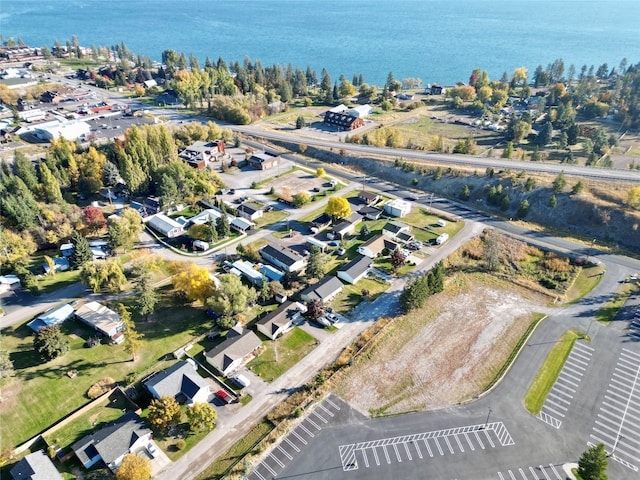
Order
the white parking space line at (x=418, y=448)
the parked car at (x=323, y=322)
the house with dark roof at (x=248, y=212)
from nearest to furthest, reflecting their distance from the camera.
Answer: the white parking space line at (x=418, y=448), the parked car at (x=323, y=322), the house with dark roof at (x=248, y=212)

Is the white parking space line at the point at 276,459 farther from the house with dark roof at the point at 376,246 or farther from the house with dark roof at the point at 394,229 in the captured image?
the house with dark roof at the point at 394,229

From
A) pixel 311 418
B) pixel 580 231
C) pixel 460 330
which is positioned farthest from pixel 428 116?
pixel 311 418

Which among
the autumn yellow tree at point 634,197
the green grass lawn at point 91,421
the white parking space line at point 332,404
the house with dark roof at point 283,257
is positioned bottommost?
the green grass lawn at point 91,421

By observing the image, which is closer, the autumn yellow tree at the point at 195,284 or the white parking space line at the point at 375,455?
the white parking space line at the point at 375,455

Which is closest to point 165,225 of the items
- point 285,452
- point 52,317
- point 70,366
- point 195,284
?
point 195,284

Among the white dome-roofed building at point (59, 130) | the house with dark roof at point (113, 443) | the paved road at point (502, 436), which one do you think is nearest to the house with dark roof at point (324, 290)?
the paved road at point (502, 436)

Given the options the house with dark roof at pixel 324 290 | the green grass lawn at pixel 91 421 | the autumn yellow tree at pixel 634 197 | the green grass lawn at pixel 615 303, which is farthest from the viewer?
the autumn yellow tree at pixel 634 197

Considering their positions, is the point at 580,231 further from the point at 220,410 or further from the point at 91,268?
the point at 91,268

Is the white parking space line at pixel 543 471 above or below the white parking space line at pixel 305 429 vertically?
above
